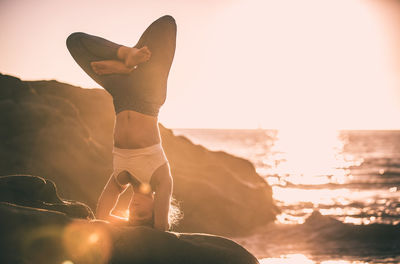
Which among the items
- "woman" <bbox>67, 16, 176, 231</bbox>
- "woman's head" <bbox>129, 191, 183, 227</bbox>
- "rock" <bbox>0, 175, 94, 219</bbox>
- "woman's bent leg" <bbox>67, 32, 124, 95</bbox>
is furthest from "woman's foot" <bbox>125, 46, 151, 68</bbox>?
"rock" <bbox>0, 175, 94, 219</bbox>

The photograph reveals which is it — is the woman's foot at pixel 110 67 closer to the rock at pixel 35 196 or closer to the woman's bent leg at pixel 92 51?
the woman's bent leg at pixel 92 51

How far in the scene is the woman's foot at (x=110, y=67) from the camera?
10.4 feet

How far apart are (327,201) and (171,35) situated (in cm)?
2870

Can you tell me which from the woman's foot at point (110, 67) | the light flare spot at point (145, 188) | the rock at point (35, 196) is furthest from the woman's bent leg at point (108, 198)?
the woman's foot at point (110, 67)

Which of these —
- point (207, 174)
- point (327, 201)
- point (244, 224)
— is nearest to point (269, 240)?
point (244, 224)

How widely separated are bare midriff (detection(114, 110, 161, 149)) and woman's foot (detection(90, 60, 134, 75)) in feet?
1.20

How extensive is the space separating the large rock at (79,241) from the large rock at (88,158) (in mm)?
9254

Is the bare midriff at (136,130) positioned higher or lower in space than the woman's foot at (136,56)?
lower

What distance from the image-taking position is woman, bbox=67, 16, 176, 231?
3209 millimetres

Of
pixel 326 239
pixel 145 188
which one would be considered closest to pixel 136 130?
pixel 145 188

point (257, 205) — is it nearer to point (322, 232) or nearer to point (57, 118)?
point (322, 232)

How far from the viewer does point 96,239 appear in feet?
10.1

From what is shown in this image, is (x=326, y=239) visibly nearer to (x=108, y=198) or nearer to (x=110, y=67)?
(x=108, y=198)

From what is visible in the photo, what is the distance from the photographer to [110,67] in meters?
3.20
